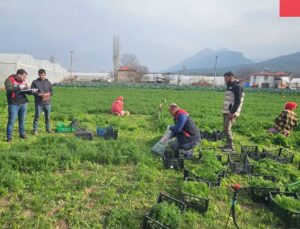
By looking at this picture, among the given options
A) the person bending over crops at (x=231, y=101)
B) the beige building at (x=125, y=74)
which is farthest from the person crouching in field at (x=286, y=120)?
the beige building at (x=125, y=74)

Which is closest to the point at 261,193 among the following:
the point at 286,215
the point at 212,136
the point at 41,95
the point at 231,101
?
the point at 286,215

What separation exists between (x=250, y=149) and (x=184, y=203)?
4.22 metres

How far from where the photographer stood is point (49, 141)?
661 cm

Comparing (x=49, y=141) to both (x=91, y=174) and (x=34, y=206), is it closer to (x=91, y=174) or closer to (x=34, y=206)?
(x=91, y=174)

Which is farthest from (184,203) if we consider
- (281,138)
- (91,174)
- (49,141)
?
(281,138)

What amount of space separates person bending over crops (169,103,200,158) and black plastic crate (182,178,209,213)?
82.7 inches

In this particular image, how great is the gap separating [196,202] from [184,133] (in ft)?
8.02

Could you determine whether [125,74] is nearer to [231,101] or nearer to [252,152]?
[231,101]

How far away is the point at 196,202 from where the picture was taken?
13.4 ft

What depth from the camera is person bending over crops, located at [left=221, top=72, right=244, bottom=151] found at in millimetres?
7039

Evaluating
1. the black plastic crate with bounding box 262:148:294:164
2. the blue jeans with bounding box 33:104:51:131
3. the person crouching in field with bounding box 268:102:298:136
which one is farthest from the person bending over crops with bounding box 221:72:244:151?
the blue jeans with bounding box 33:104:51:131

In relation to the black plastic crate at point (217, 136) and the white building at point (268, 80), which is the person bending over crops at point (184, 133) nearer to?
the black plastic crate at point (217, 136)

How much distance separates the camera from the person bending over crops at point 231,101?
704 centimetres

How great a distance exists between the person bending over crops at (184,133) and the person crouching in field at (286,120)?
4.33 m
